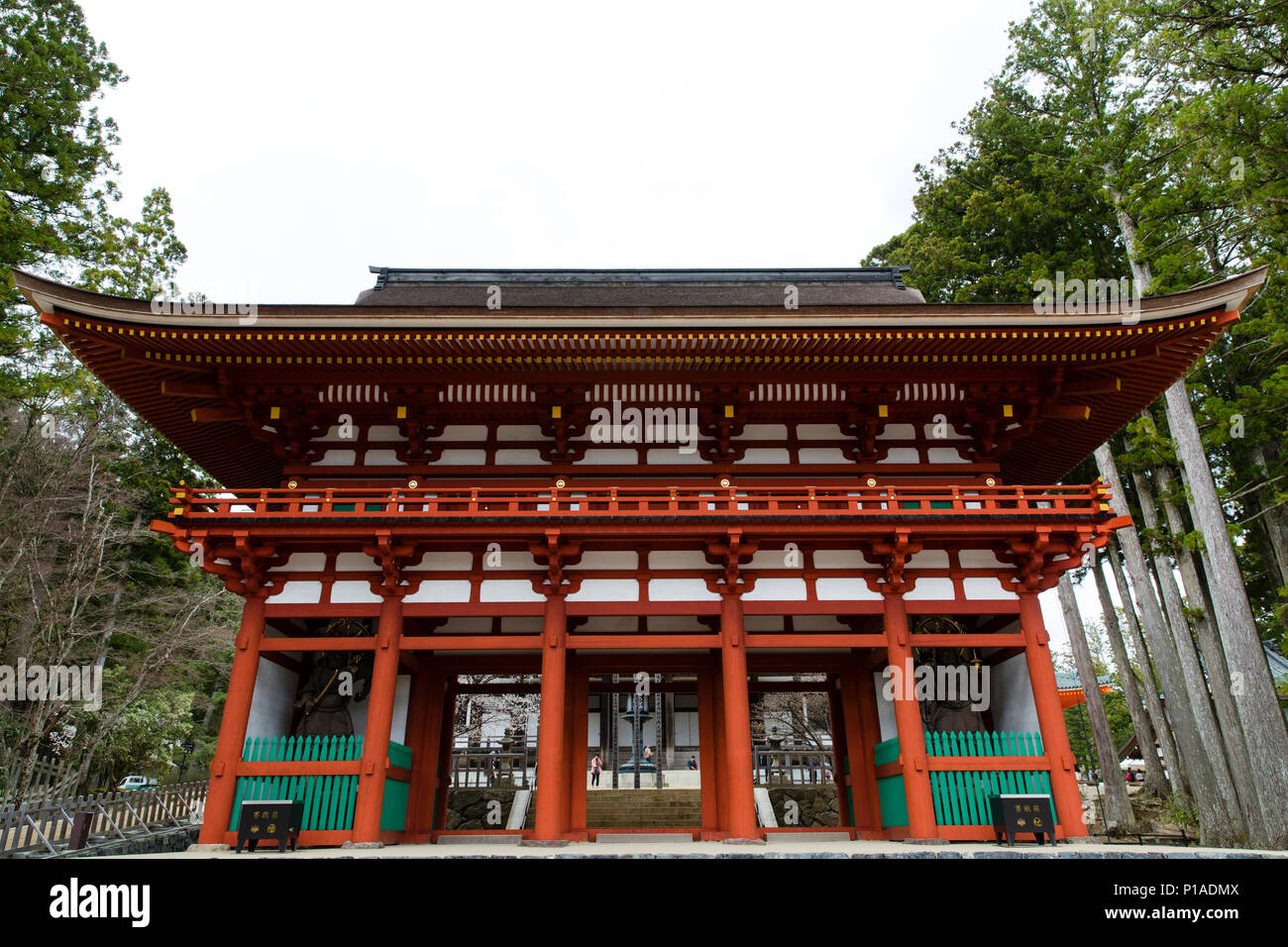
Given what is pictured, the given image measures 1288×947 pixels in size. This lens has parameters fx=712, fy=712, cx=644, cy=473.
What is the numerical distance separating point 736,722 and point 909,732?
2.31 meters

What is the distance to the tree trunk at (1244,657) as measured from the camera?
12594 millimetres

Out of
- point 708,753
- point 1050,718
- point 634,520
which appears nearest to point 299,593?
point 634,520

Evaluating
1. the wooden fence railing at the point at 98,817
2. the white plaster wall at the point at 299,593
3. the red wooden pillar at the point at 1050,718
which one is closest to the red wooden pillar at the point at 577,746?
the white plaster wall at the point at 299,593

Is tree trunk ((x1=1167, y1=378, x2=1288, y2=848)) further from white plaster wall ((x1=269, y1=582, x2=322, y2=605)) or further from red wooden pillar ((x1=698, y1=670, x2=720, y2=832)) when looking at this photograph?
white plaster wall ((x1=269, y1=582, x2=322, y2=605))

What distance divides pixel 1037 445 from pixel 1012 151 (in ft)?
43.9

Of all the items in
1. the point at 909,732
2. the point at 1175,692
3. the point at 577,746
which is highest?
the point at 1175,692

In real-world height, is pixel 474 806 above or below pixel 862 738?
below

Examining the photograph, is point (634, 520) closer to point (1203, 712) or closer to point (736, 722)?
point (736, 722)

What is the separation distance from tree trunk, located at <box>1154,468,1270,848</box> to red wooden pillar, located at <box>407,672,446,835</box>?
14.5 metres

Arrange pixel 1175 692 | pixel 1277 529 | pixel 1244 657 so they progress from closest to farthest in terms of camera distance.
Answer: pixel 1244 657, pixel 1175 692, pixel 1277 529

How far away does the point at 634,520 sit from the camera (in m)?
9.58

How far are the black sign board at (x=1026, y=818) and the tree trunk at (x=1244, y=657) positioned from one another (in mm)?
7168

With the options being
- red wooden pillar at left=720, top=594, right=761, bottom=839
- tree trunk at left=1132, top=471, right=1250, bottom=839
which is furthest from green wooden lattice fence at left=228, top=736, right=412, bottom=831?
tree trunk at left=1132, top=471, right=1250, bottom=839
